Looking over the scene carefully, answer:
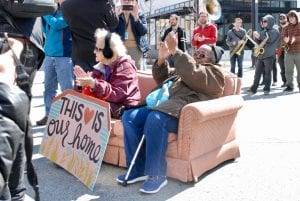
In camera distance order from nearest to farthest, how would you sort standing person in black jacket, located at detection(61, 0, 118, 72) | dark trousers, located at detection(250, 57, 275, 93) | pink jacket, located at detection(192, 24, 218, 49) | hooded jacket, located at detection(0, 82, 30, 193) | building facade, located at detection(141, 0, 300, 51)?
hooded jacket, located at detection(0, 82, 30, 193)
standing person in black jacket, located at detection(61, 0, 118, 72)
pink jacket, located at detection(192, 24, 218, 49)
dark trousers, located at detection(250, 57, 275, 93)
building facade, located at detection(141, 0, 300, 51)

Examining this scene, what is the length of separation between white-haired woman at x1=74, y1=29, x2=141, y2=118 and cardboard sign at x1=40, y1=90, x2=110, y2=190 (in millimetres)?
204

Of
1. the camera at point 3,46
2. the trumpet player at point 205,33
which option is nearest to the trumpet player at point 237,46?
the trumpet player at point 205,33

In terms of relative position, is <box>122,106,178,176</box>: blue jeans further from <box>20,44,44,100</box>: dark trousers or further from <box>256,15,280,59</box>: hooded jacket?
<box>256,15,280,59</box>: hooded jacket

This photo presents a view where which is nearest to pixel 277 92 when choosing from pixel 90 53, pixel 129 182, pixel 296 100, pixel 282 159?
pixel 296 100

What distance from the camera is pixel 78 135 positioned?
388cm

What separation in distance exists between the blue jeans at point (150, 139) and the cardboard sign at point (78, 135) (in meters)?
0.26

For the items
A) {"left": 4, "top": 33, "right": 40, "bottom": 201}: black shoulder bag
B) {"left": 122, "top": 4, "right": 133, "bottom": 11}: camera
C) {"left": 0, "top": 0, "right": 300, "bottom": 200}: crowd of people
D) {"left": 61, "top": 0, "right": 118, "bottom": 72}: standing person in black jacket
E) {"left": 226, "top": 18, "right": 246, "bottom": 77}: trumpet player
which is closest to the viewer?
{"left": 4, "top": 33, "right": 40, "bottom": 201}: black shoulder bag

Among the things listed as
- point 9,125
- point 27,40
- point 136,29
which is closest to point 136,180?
point 27,40

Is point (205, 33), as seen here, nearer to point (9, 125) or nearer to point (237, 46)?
point (237, 46)

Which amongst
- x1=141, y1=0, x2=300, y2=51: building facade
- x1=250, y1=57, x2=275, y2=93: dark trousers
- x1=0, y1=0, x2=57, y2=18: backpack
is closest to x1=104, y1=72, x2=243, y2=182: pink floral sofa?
x1=0, y1=0, x2=57, y2=18: backpack

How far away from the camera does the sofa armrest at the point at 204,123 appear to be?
11.7 feet

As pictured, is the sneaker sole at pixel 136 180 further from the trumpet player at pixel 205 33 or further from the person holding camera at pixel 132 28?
the trumpet player at pixel 205 33

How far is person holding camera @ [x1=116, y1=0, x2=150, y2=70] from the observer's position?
17.3 feet

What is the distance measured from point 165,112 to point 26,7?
1.48 meters
